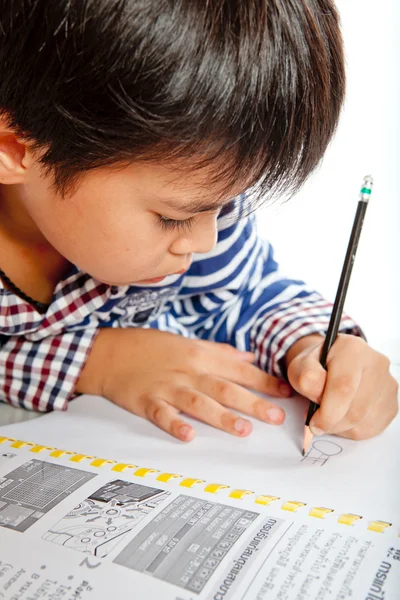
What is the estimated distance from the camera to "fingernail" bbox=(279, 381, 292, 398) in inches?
22.8

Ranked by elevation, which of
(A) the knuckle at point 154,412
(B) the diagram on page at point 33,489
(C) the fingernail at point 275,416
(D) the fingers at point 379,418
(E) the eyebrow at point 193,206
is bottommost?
(B) the diagram on page at point 33,489

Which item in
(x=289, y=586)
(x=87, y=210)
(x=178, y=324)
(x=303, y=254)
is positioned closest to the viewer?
(x=289, y=586)

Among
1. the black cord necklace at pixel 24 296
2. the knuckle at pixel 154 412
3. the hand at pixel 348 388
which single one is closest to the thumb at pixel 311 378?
the hand at pixel 348 388

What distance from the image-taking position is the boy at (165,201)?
38cm

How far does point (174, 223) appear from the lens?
0.48 meters

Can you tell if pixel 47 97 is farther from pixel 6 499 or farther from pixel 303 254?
pixel 303 254

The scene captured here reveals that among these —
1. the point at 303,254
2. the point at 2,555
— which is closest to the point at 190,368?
the point at 2,555

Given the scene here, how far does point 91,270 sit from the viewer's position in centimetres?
52

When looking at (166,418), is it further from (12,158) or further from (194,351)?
(12,158)

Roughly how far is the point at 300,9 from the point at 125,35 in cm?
10

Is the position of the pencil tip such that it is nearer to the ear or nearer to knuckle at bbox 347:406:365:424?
knuckle at bbox 347:406:365:424

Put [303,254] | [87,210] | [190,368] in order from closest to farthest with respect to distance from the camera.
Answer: [87,210], [190,368], [303,254]

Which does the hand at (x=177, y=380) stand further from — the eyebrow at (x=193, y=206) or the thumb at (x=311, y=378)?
the eyebrow at (x=193, y=206)

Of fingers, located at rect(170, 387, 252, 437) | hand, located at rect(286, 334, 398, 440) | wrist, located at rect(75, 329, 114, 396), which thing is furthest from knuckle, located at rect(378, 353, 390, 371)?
wrist, located at rect(75, 329, 114, 396)
